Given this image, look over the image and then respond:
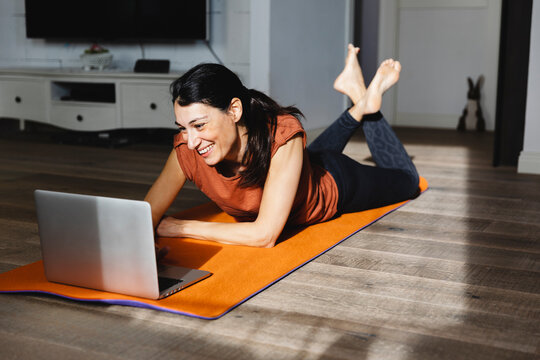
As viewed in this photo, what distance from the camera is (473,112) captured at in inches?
210

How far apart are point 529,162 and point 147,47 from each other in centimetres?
292

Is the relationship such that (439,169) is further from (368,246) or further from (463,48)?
(463,48)

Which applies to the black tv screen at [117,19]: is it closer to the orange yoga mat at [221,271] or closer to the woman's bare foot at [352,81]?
the woman's bare foot at [352,81]

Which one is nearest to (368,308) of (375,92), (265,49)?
(375,92)

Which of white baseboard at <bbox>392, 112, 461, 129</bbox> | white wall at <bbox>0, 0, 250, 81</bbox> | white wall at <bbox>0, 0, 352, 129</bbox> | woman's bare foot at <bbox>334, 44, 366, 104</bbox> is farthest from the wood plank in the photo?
white baseboard at <bbox>392, 112, 461, 129</bbox>

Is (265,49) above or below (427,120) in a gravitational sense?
above

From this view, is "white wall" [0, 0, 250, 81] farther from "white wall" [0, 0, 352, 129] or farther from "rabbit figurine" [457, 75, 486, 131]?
"rabbit figurine" [457, 75, 486, 131]

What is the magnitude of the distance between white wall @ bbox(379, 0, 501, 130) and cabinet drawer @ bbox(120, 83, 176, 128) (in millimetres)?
2440

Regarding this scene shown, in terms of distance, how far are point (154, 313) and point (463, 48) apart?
15.5 ft

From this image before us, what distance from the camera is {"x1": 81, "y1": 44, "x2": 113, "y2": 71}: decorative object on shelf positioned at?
4559 millimetres

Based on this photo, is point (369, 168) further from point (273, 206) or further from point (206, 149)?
point (206, 149)

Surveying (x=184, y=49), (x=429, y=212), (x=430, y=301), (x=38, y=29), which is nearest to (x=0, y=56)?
(x=38, y=29)

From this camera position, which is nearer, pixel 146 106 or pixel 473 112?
pixel 146 106

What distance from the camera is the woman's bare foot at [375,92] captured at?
8.27 feet
